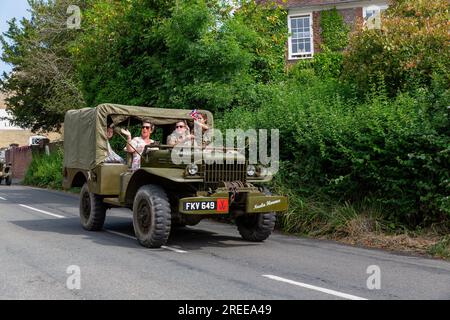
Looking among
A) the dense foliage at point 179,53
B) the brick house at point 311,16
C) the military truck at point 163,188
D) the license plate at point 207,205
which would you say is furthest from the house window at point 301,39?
the license plate at point 207,205

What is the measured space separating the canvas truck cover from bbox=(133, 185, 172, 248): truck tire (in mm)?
1694

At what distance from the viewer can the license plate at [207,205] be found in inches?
290

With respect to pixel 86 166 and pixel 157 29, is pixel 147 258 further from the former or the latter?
pixel 157 29

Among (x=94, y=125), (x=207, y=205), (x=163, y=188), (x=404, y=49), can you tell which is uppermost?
(x=404, y=49)

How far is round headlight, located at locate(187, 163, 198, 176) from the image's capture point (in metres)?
7.71

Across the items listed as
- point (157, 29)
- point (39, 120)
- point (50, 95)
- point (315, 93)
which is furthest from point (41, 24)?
Result: point (315, 93)

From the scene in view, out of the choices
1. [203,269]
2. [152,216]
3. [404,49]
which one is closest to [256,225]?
[152,216]

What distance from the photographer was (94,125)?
952 centimetres

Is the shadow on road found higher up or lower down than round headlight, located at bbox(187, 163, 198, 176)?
lower down

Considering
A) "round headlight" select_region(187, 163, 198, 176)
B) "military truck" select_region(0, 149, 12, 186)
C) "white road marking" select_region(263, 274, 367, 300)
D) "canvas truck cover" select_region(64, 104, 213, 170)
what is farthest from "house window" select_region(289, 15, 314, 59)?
"white road marking" select_region(263, 274, 367, 300)

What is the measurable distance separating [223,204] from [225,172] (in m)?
0.68

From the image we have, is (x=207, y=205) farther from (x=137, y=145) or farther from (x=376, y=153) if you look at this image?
(x=376, y=153)

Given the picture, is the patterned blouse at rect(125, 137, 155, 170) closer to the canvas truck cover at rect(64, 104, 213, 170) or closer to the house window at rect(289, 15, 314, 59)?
the canvas truck cover at rect(64, 104, 213, 170)
